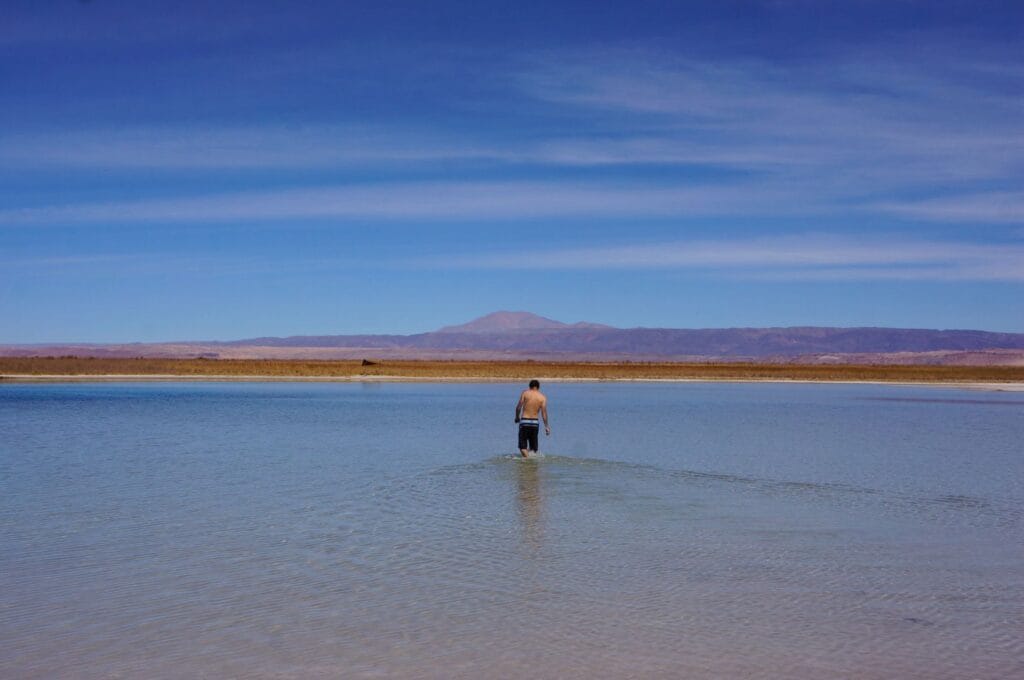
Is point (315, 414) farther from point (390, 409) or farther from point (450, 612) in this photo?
point (450, 612)

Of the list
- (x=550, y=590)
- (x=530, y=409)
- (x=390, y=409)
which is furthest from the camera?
(x=390, y=409)

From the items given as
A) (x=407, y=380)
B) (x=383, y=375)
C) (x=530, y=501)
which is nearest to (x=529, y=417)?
(x=530, y=501)

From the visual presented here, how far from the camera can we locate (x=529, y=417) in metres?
18.9

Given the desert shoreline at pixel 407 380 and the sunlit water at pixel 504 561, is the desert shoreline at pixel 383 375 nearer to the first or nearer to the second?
the desert shoreline at pixel 407 380

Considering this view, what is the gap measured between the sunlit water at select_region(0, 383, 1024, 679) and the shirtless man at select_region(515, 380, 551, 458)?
21.8 inches

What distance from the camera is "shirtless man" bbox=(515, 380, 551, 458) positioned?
18.7m

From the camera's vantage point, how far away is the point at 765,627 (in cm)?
768

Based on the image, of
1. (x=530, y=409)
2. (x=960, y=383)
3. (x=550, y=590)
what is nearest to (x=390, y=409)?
(x=530, y=409)

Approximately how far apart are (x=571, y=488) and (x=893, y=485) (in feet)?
17.1

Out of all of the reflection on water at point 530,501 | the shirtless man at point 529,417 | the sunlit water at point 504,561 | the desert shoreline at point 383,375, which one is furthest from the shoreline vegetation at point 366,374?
the reflection on water at point 530,501

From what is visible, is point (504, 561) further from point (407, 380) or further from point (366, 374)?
point (366, 374)

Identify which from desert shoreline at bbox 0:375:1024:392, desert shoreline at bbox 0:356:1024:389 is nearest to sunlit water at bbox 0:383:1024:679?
desert shoreline at bbox 0:375:1024:392

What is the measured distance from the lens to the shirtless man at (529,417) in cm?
1866

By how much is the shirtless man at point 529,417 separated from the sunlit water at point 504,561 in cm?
55
